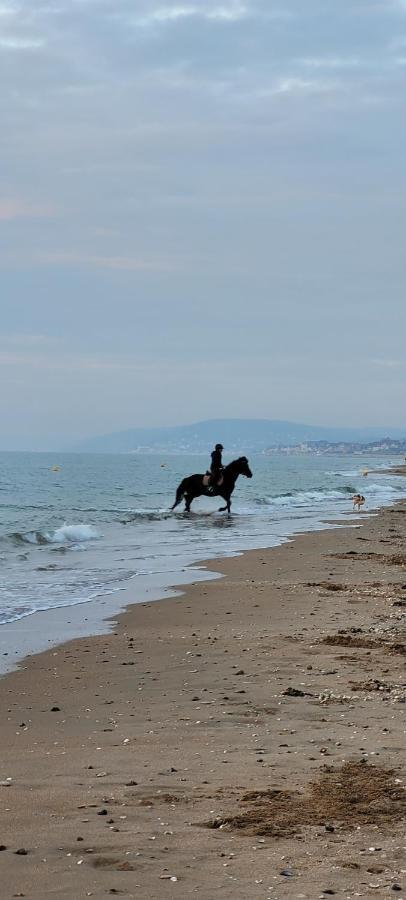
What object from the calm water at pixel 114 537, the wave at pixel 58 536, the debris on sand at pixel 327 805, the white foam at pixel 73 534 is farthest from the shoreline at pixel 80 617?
the white foam at pixel 73 534

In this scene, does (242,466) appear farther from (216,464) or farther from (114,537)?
(114,537)

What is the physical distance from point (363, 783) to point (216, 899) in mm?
1606

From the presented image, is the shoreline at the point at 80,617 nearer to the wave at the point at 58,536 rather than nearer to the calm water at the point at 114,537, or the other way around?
the calm water at the point at 114,537

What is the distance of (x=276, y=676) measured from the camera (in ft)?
25.7

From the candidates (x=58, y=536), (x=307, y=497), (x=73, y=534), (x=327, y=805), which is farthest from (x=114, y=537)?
(x=307, y=497)

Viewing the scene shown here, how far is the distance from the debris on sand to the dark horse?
86.6 ft

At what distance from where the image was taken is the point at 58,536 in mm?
24000

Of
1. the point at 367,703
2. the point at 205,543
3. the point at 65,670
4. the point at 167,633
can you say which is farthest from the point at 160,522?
the point at 367,703

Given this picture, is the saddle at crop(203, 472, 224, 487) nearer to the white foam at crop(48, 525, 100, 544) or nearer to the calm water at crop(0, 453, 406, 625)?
the calm water at crop(0, 453, 406, 625)

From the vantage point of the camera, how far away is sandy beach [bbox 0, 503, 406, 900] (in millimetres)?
3922

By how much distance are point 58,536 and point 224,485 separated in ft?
31.0

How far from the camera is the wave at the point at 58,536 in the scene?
23016 mm

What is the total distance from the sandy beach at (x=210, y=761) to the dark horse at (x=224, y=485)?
69.0ft

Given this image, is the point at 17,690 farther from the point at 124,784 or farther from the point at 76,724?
the point at 124,784
